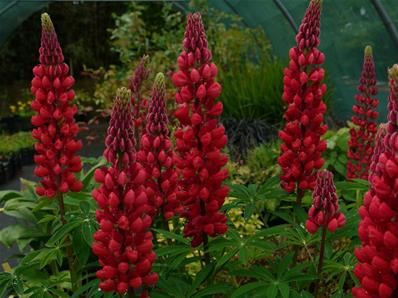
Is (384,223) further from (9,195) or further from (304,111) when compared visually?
(9,195)

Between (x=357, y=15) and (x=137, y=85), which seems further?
(x=357, y=15)

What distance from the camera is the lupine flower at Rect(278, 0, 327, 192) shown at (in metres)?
2.70

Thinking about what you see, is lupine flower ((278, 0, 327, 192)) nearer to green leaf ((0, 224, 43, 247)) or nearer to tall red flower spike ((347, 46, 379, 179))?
tall red flower spike ((347, 46, 379, 179))

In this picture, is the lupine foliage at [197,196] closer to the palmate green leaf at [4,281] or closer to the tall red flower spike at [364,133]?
the palmate green leaf at [4,281]

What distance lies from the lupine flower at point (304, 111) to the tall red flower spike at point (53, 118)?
1.04 metres

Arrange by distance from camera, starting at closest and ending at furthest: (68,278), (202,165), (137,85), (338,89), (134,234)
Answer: (134,234), (202,165), (68,278), (137,85), (338,89)

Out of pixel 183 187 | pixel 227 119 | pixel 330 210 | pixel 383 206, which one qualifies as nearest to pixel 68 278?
pixel 183 187

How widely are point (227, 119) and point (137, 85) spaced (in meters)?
4.76

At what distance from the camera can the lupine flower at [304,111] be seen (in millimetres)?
2703

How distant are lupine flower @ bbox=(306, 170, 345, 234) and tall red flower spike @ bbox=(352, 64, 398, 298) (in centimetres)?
28

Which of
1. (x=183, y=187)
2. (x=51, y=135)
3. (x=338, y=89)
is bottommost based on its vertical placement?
(x=338, y=89)

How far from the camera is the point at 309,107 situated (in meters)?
2.71

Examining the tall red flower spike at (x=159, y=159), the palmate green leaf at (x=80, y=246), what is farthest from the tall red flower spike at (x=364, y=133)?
the palmate green leaf at (x=80, y=246)

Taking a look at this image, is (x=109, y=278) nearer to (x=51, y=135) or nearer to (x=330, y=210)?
(x=330, y=210)
